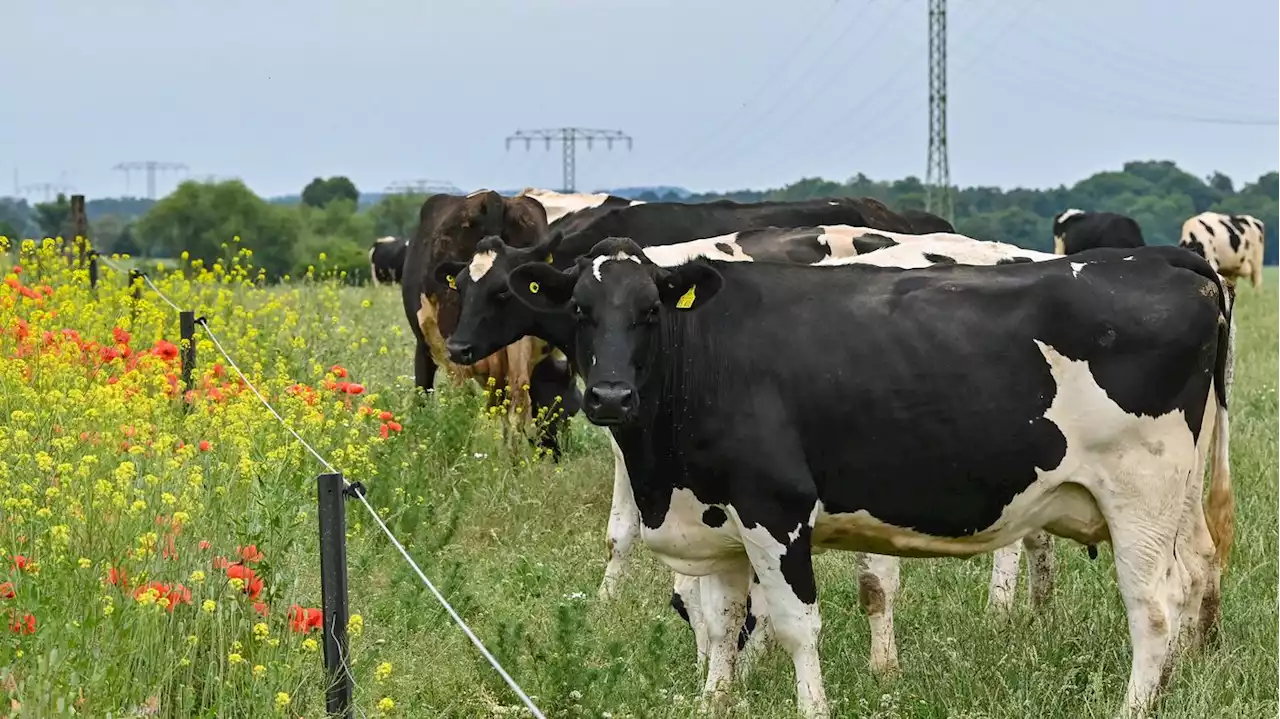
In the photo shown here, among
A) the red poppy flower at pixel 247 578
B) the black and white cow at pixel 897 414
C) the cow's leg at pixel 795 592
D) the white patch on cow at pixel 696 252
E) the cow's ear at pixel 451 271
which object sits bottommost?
the cow's leg at pixel 795 592

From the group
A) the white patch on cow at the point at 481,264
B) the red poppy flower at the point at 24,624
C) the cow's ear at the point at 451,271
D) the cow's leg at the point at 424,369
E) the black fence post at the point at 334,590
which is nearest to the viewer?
the black fence post at the point at 334,590

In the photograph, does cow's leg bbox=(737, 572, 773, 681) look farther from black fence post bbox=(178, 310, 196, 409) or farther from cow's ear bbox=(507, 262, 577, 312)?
black fence post bbox=(178, 310, 196, 409)

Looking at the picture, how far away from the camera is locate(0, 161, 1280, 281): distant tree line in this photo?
67250 mm

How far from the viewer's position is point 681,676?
7410 mm

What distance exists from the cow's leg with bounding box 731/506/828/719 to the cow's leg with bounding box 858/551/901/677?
1.16 metres

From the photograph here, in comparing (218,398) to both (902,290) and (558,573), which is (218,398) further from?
(902,290)

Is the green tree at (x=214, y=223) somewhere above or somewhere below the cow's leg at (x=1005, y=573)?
above

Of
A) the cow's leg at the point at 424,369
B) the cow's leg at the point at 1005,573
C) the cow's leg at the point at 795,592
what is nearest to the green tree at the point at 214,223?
the cow's leg at the point at 424,369

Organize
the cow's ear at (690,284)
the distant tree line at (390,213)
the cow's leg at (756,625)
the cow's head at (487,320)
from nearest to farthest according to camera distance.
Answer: the cow's ear at (690,284) → the cow's leg at (756,625) → the cow's head at (487,320) → the distant tree line at (390,213)

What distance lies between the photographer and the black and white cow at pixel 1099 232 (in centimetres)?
2698

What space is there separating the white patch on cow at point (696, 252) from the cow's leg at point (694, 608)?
1.75 m

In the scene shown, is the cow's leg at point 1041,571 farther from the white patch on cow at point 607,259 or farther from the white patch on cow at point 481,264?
the white patch on cow at point 481,264

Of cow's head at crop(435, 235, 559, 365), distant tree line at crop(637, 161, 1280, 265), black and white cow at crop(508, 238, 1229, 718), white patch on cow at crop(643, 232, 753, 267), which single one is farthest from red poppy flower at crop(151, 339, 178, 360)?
distant tree line at crop(637, 161, 1280, 265)

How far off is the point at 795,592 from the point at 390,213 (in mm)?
90737
